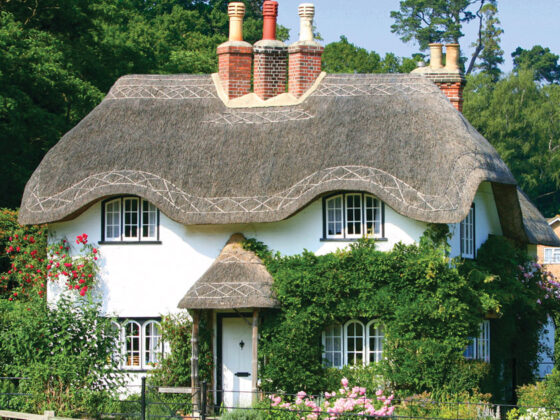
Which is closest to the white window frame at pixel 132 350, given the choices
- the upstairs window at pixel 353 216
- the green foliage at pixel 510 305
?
the upstairs window at pixel 353 216

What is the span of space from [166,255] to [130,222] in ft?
3.67

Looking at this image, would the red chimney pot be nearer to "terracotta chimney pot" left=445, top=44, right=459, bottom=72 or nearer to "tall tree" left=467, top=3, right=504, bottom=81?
"terracotta chimney pot" left=445, top=44, right=459, bottom=72

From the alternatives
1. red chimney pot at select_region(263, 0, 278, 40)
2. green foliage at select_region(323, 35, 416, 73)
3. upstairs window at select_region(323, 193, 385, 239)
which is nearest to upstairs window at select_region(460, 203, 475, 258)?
upstairs window at select_region(323, 193, 385, 239)

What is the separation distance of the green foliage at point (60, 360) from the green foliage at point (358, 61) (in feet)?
123

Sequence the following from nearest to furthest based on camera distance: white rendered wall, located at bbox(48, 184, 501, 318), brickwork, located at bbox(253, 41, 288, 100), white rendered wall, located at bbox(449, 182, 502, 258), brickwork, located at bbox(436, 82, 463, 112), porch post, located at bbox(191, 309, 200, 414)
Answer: porch post, located at bbox(191, 309, 200, 414)
white rendered wall, located at bbox(48, 184, 501, 318)
white rendered wall, located at bbox(449, 182, 502, 258)
brickwork, located at bbox(253, 41, 288, 100)
brickwork, located at bbox(436, 82, 463, 112)

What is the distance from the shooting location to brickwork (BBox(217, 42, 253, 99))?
25.4 meters

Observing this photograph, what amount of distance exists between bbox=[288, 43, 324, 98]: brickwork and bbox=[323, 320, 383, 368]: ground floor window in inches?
233

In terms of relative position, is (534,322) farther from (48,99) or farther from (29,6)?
(29,6)

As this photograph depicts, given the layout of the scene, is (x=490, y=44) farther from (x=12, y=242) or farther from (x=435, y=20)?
(x=12, y=242)

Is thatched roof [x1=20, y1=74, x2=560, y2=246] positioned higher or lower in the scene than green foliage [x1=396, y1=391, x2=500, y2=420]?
higher

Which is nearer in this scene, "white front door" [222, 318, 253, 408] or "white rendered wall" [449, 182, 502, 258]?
"white front door" [222, 318, 253, 408]

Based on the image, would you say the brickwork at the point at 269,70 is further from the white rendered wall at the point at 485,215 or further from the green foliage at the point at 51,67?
the green foliage at the point at 51,67

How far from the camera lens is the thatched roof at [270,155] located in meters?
22.1

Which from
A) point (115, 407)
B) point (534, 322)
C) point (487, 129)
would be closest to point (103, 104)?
point (115, 407)
